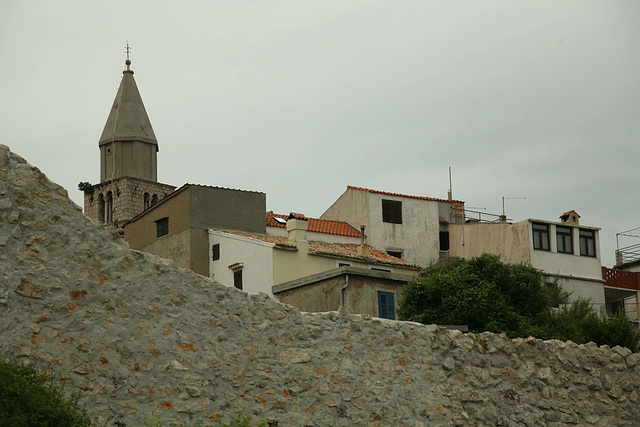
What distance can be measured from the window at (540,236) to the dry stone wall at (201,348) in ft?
110

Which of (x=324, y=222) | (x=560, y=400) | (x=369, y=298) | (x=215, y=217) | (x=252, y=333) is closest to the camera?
(x=252, y=333)

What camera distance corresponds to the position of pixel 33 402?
33.9ft

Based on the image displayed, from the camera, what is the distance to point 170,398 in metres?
11.9

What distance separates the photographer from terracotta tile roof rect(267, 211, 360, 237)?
45.3 metres

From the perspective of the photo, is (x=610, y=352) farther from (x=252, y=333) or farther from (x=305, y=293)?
(x=305, y=293)

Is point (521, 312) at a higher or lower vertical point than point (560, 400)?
higher

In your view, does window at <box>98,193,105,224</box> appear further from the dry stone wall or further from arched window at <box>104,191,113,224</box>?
the dry stone wall

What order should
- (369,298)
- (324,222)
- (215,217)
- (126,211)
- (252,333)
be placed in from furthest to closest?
(126,211)
(324,222)
(215,217)
(369,298)
(252,333)

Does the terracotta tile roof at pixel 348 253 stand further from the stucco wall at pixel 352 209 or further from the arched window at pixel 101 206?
the arched window at pixel 101 206

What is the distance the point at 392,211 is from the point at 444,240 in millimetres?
3896

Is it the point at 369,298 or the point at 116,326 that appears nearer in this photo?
the point at 116,326

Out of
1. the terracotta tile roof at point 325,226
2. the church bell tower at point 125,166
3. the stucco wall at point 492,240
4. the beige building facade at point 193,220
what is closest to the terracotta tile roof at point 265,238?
the beige building facade at point 193,220

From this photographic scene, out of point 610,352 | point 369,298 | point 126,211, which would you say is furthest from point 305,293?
point 126,211

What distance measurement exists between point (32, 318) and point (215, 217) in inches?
1151
